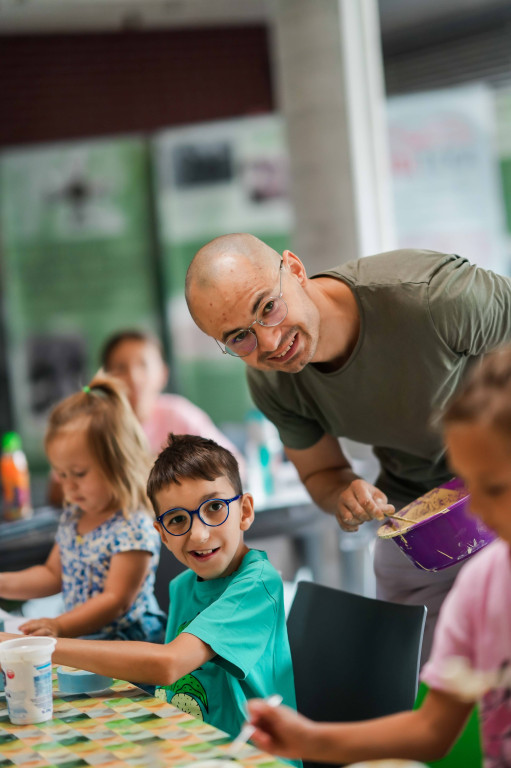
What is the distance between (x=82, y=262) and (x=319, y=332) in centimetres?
416

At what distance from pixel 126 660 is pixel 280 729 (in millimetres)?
464

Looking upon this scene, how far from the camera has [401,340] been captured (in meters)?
1.86

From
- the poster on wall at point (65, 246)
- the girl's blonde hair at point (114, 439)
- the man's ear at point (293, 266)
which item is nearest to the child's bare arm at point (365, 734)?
the man's ear at point (293, 266)

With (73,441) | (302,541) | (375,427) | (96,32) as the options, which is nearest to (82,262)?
(96,32)

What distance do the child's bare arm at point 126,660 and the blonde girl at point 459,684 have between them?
41 cm

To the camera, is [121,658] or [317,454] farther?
[317,454]

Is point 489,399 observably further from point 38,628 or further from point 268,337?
point 38,628

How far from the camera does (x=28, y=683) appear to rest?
1370mm

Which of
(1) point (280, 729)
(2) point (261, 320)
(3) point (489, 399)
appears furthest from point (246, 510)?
(3) point (489, 399)

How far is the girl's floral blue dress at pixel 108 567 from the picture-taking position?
2195mm

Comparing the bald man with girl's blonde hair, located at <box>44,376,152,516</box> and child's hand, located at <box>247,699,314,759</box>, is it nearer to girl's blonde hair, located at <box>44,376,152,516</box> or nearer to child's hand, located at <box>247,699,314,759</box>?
girl's blonde hair, located at <box>44,376,152,516</box>

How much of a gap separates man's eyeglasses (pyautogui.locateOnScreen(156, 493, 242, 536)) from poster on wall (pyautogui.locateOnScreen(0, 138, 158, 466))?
4.11 meters

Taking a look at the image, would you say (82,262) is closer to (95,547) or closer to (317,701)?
(95,547)

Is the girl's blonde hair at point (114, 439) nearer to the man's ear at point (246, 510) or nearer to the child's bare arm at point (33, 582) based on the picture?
the child's bare arm at point (33, 582)
